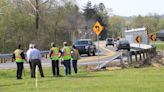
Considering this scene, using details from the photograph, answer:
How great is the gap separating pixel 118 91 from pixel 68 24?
82.9m

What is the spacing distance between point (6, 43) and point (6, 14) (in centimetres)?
624

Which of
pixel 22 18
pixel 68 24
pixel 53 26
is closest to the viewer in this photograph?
pixel 22 18

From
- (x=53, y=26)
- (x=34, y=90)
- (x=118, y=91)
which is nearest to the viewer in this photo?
(x=118, y=91)

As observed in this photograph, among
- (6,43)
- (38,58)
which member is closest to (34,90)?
(38,58)

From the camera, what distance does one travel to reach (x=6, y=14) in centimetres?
8062

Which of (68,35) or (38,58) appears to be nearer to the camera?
(38,58)

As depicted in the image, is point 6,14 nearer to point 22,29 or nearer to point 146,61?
point 22,29

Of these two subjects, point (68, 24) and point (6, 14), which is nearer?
point (6, 14)

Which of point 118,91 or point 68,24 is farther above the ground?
point 68,24

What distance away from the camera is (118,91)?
1645 centimetres

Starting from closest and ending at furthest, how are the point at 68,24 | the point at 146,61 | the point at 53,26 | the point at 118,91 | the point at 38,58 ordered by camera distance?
1. the point at 118,91
2. the point at 38,58
3. the point at 146,61
4. the point at 53,26
5. the point at 68,24

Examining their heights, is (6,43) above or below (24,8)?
below

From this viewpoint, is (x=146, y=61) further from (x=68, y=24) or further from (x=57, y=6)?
(x=68, y=24)

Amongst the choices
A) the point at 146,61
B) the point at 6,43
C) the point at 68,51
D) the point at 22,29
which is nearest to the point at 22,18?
the point at 22,29
